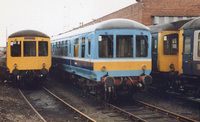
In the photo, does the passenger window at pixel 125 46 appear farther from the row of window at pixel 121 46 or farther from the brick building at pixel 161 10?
the brick building at pixel 161 10

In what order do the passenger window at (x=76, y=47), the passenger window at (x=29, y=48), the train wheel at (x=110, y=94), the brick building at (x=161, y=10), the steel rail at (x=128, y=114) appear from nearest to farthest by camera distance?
the steel rail at (x=128, y=114)
the train wheel at (x=110, y=94)
the passenger window at (x=76, y=47)
the passenger window at (x=29, y=48)
the brick building at (x=161, y=10)

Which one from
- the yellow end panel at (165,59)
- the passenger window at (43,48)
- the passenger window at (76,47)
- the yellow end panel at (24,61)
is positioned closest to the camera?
the yellow end panel at (165,59)

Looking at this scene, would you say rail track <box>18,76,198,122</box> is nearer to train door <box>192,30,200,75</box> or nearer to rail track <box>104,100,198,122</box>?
rail track <box>104,100,198,122</box>

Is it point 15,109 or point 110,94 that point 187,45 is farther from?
point 15,109

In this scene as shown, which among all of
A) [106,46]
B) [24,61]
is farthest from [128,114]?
[24,61]

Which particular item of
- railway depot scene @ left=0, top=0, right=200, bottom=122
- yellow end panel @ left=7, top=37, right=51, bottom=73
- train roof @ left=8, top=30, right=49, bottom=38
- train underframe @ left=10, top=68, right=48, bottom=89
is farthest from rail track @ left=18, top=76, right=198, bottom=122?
train roof @ left=8, top=30, right=49, bottom=38

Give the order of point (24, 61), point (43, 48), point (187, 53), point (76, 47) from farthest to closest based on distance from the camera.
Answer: point (43, 48) → point (24, 61) → point (76, 47) → point (187, 53)

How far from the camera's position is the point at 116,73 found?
985 cm

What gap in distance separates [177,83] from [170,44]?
6.63 feet

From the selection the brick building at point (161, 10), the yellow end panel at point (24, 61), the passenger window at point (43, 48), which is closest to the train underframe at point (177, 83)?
the passenger window at point (43, 48)

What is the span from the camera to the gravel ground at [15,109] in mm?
8375

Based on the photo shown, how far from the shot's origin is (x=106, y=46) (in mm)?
9859

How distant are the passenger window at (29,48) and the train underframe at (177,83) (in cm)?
688

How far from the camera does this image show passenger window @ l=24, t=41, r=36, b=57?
14.0 metres
